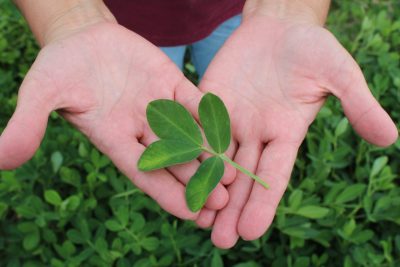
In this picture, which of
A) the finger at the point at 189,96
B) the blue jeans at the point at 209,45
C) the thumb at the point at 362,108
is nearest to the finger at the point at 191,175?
the finger at the point at 189,96

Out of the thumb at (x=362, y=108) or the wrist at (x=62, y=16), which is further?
the wrist at (x=62, y=16)

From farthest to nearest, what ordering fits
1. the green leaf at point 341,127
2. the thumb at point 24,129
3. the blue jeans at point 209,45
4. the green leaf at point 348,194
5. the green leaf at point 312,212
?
the blue jeans at point 209,45, the green leaf at point 341,127, the green leaf at point 348,194, the green leaf at point 312,212, the thumb at point 24,129

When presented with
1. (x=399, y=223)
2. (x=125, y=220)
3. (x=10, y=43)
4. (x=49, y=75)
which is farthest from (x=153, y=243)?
(x=10, y=43)

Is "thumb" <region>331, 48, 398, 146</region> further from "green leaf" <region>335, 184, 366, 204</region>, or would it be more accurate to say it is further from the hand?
"green leaf" <region>335, 184, 366, 204</region>

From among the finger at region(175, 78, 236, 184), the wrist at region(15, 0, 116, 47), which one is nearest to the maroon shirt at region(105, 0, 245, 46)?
the wrist at region(15, 0, 116, 47)

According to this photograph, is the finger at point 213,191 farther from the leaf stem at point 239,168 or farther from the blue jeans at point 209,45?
the blue jeans at point 209,45

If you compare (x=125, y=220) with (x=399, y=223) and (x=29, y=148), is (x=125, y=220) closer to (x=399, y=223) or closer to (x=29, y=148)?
(x=29, y=148)

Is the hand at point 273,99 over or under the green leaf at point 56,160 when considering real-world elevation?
over
